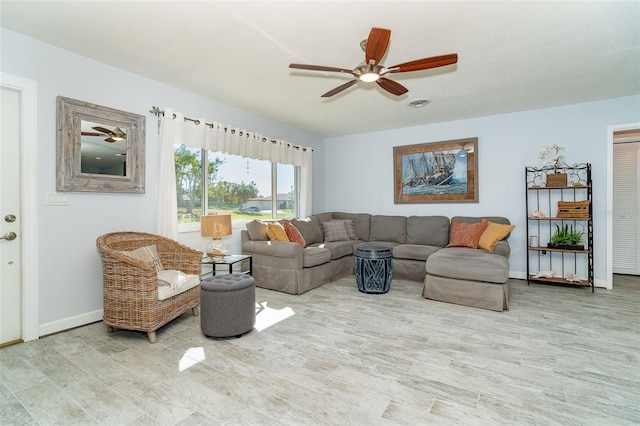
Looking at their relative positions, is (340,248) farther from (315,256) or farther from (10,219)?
(10,219)

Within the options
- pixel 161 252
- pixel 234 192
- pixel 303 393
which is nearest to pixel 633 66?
pixel 303 393

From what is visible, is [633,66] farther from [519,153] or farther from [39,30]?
[39,30]

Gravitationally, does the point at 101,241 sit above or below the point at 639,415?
above

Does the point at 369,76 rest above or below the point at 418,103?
below

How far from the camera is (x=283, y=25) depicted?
2.47m

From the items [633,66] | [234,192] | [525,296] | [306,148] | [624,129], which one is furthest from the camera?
[306,148]

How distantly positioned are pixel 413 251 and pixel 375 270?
→ 38.3 inches

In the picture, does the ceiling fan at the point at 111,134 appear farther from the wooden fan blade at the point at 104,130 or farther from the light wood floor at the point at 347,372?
the light wood floor at the point at 347,372

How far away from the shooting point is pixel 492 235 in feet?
14.4

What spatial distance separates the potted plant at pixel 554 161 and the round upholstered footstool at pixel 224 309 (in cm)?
440

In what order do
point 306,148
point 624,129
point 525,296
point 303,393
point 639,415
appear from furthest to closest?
A: point 306,148 < point 624,129 < point 525,296 < point 303,393 < point 639,415

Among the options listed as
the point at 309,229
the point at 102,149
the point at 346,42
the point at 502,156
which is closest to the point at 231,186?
the point at 309,229

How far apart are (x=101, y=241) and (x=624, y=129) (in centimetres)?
640

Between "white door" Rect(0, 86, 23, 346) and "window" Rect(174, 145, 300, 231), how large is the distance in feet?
4.93
